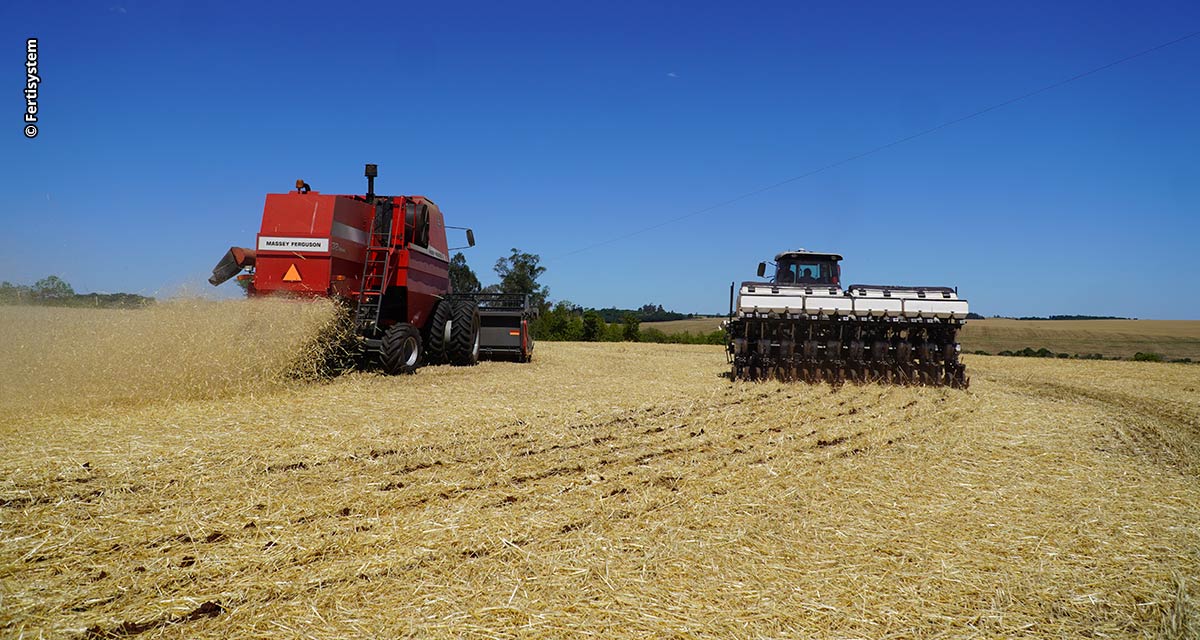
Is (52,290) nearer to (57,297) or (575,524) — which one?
(57,297)

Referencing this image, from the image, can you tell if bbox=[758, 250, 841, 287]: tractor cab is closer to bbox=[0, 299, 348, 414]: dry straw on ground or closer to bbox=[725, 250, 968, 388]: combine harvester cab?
bbox=[725, 250, 968, 388]: combine harvester cab

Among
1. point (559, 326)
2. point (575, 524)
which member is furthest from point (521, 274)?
point (575, 524)

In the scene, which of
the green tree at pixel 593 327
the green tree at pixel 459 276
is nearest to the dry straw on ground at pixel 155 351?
the green tree at pixel 459 276

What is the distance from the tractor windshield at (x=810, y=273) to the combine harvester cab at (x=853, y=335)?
2377 millimetres

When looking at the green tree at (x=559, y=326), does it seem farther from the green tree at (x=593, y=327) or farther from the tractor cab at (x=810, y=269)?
the tractor cab at (x=810, y=269)

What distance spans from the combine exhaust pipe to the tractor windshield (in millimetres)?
10322

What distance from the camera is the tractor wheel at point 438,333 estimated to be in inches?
498

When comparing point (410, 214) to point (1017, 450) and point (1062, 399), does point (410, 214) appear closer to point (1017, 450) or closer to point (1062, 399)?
point (1017, 450)

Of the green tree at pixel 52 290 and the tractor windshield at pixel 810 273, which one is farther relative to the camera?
the tractor windshield at pixel 810 273

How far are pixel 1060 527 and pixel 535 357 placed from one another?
1382 centimetres

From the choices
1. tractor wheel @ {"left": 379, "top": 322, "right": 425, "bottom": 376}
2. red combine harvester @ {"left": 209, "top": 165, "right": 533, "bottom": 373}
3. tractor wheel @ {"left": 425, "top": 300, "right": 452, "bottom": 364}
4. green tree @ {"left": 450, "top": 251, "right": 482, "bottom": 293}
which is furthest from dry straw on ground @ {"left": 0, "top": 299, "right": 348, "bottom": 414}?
green tree @ {"left": 450, "top": 251, "right": 482, "bottom": 293}

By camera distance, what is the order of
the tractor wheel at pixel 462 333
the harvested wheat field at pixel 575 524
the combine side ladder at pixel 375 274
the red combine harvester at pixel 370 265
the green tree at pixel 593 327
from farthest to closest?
1. the green tree at pixel 593 327
2. the tractor wheel at pixel 462 333
3. the combine side ladder at pixel 375 274
4. the red combine harvester at pixel 370 265
5. the harvested wheat field at pixel 575 524

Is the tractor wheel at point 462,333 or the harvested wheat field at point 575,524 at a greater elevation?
the tractor wheel at point 462,333

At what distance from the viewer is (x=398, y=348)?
34.3ft
